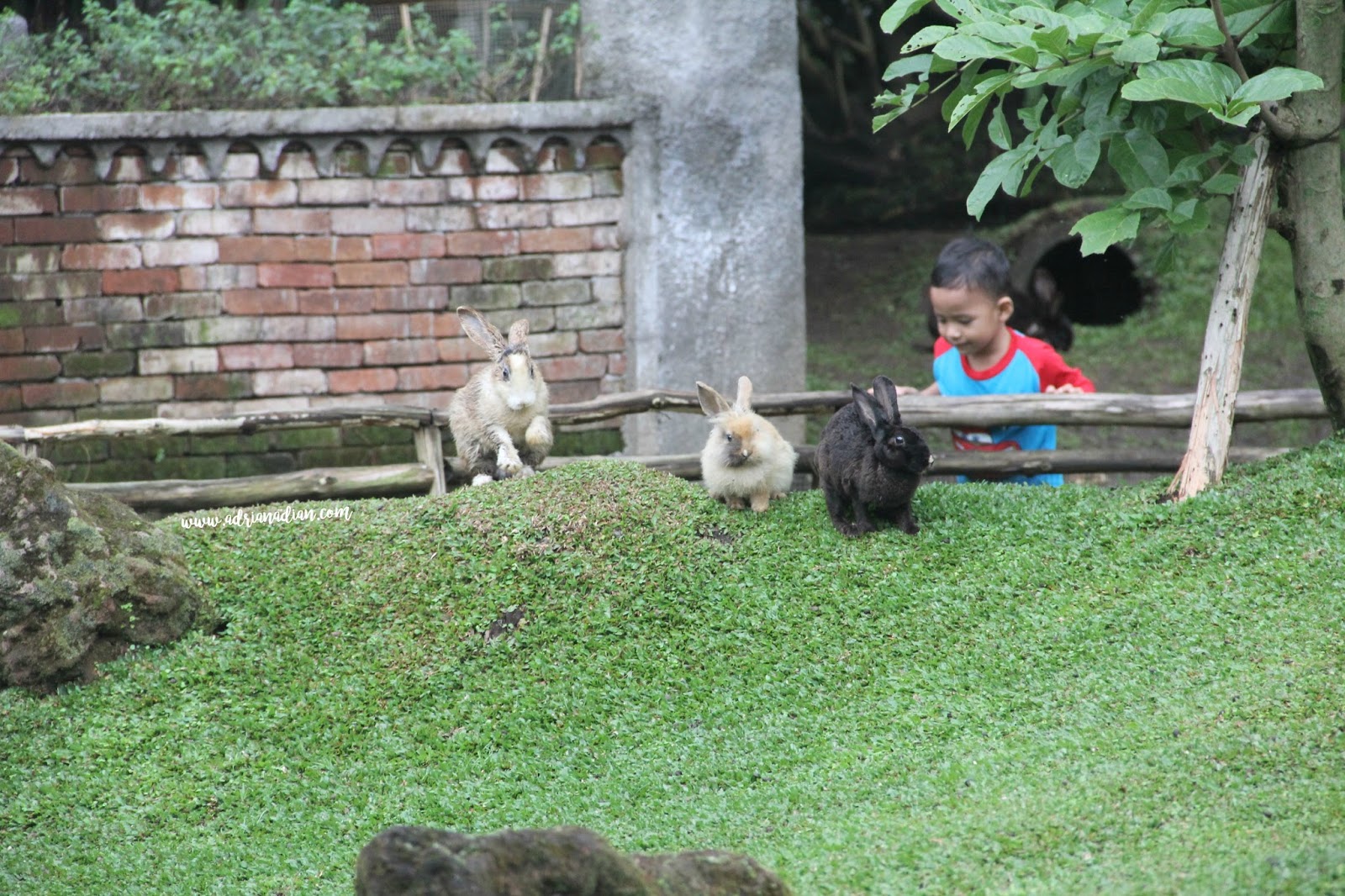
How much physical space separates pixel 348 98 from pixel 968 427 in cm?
487

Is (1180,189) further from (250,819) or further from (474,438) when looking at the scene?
(250,819)

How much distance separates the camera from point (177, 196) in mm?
8477

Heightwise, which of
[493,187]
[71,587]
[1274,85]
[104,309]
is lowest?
[71,587]

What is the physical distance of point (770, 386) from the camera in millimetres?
9109

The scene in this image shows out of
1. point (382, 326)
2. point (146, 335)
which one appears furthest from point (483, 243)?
point (146, 335)

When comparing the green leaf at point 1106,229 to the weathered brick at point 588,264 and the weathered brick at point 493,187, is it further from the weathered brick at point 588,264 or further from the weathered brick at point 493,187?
the weathered brick at point 493,187

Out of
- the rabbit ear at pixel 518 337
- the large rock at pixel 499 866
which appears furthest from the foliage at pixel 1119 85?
the large rock at pixel 499 866

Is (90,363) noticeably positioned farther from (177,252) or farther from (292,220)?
(292,220)

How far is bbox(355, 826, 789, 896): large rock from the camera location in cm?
291

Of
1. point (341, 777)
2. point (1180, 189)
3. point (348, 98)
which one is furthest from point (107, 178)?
point (1180, 189)

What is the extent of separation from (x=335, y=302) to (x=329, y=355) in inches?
14.5

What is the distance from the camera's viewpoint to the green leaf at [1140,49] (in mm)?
4586

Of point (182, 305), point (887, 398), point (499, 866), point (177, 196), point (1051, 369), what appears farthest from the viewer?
point (182, 305)

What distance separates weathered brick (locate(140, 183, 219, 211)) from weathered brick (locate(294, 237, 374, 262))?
63 cm
